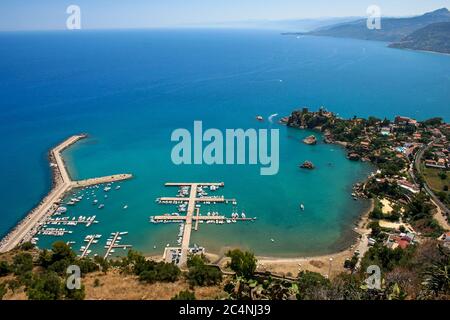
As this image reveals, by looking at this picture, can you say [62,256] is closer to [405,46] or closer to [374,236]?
[374,236]

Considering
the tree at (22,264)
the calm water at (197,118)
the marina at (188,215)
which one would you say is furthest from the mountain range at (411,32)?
the tree at (22,264)

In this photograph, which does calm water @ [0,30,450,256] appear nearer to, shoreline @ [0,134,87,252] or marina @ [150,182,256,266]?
marina @ [150,182,256,266]

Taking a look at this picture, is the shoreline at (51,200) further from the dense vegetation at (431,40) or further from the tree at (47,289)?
the dense vegetation at (431,40)

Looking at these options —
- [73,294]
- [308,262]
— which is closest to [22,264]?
[73,294]

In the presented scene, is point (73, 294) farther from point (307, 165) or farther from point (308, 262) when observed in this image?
point (307, 165)
